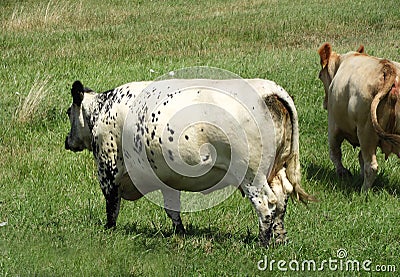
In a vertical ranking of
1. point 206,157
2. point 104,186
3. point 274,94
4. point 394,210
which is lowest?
point 394,210

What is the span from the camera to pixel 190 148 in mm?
6219

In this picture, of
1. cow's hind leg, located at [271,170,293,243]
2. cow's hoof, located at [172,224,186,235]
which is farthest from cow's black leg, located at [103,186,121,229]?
cow's hind leg, located at [271,170,293,243]

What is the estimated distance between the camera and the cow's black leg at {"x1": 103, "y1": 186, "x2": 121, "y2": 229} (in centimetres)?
718

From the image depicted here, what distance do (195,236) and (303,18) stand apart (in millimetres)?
14332

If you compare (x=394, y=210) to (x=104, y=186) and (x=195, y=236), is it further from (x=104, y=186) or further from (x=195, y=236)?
(x=104, y=186)

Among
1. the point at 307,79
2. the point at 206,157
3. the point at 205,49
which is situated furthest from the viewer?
the point at 205,49

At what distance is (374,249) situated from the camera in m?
6.74

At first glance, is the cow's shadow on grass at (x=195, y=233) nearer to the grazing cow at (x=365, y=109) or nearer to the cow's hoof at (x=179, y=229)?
the cow's hoof at (x=179, y=229)

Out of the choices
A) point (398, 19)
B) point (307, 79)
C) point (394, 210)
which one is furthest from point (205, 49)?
point (394, 210)

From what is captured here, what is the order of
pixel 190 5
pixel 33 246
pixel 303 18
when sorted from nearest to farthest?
pixel 33 246 → pixel 303 18 → pixel 190 5

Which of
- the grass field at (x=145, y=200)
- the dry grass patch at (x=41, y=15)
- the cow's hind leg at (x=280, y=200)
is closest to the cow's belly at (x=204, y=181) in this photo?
the cow's hind leg at (x=280, y=200)

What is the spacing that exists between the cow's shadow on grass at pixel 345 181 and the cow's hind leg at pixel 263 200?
273 centimetres

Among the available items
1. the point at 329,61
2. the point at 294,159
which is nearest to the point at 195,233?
the point at 294,159

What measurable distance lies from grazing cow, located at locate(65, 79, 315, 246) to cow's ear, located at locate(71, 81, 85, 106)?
1.28ft
